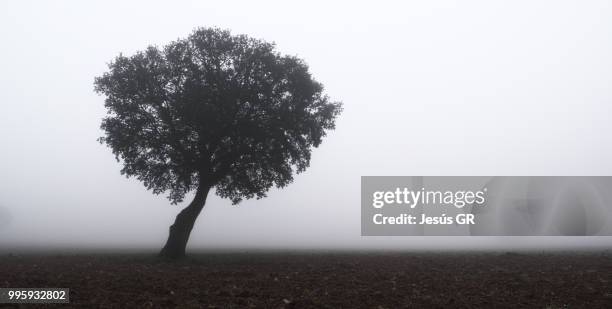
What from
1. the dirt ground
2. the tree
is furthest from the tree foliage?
the dirt ground

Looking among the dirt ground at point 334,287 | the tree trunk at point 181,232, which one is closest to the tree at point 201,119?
the tree trunk at point 181,232

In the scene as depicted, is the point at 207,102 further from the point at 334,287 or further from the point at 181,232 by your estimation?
the point at 334,287

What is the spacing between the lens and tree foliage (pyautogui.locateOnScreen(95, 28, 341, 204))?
32.8 m

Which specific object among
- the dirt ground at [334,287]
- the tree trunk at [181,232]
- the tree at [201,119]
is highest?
the tree at [201,119]

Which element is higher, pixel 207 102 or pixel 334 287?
pixel 207 102

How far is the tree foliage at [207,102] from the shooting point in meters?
32.8

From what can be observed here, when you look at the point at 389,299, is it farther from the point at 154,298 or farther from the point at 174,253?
the point at 174,253

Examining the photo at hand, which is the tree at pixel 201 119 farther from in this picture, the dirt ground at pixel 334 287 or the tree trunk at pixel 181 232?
the dirt ground at pixel 334 287

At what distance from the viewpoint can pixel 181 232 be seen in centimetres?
3266

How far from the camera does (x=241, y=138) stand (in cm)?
3284

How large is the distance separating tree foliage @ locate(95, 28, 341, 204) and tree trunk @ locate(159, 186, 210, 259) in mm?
1696

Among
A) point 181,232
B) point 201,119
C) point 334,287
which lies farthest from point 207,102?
point 334,287

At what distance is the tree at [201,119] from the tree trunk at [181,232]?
69 mm

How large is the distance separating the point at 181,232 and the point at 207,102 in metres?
9.25
